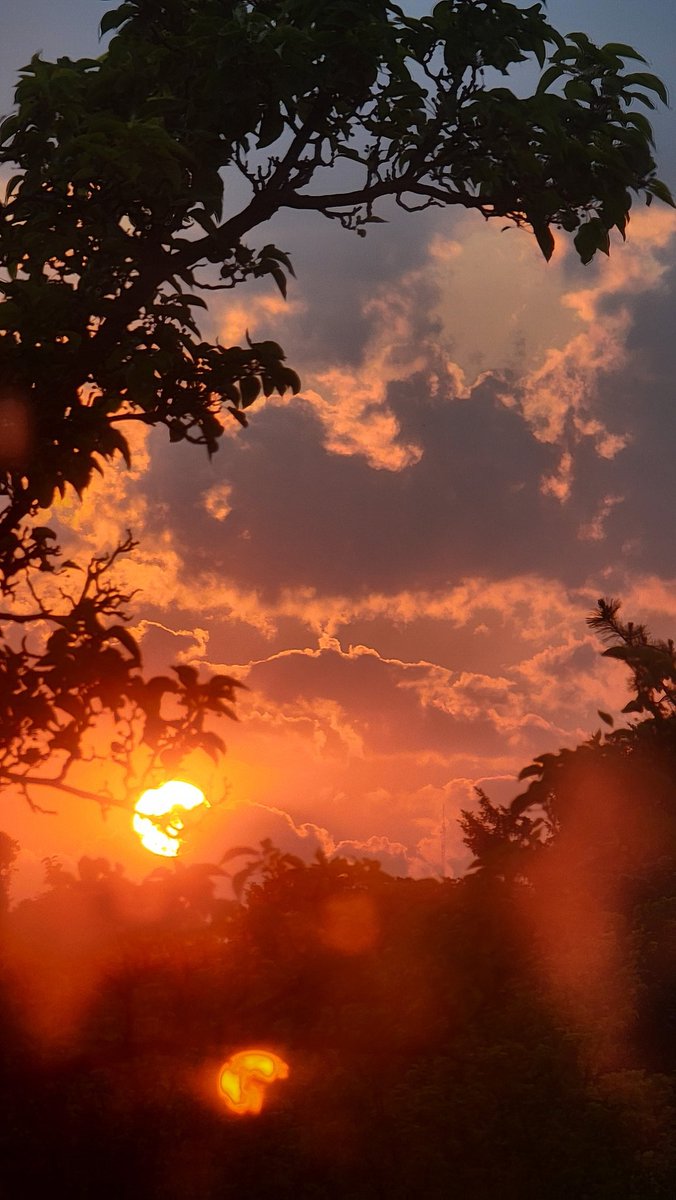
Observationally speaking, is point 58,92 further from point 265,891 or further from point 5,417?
point 265,891

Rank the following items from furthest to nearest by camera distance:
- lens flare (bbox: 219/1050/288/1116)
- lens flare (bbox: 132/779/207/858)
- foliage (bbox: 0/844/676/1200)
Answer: lens flare (bbox: 219/1050/288/1116) → foliage (bbox: 0/844/676/1200) → lens flare (bbox: 132/779/207/858)

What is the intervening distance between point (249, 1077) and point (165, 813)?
8.36 feet

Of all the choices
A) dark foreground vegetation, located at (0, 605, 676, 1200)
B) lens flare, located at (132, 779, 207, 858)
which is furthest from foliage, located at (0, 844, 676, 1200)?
lens flare, located at (132, 779, 207, 858)

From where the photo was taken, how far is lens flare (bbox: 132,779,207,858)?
31.0ft

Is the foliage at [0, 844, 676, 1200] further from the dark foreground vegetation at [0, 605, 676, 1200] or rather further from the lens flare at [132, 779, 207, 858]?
the lens flare at [132, 779, 207, 858]

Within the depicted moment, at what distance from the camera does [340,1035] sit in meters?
10.5

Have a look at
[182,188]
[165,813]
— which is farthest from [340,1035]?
[182,188]

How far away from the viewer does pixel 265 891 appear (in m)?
11.8

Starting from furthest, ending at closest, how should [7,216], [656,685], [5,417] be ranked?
[656,685] < [7,216] < [5,417]

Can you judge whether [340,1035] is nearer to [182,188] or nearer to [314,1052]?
[314,1052]

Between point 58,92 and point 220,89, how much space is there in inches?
58.7

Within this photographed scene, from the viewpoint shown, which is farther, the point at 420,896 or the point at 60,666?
the point at 420,896

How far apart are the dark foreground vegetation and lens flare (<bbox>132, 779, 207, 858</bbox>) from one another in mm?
830

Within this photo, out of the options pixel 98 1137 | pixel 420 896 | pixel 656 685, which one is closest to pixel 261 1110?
pixel 98 1137
